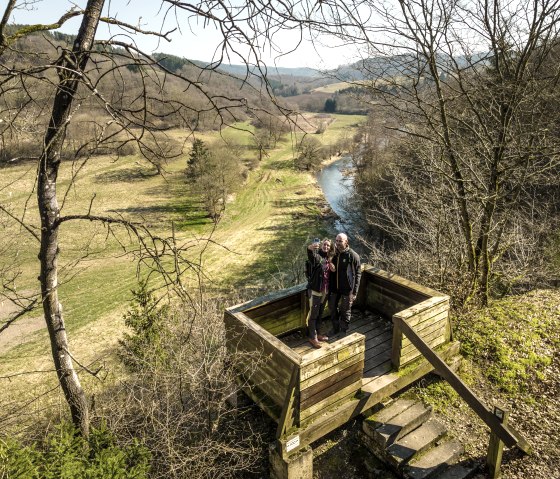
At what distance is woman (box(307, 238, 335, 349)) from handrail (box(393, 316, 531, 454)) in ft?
3.95

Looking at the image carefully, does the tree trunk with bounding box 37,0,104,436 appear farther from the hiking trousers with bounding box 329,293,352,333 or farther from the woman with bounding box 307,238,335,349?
the hiking trousers with bounding box 329,293,352,333

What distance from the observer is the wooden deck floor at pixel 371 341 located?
6.47 meters

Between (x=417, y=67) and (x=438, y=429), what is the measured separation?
6514mm

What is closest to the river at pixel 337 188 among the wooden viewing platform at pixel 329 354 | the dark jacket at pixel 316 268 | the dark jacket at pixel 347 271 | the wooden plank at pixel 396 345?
the wooden viewing platform at pixel 329 354

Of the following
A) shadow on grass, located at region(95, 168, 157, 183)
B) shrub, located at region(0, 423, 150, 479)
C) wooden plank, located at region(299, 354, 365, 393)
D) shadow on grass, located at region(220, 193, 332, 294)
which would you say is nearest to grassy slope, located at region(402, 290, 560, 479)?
wooden plank, located at region(299, 354, 365, 393)

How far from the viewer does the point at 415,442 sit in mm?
5641

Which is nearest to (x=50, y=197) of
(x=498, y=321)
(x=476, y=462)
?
(x=476, y=462)

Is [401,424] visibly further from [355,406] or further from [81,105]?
[81,105]

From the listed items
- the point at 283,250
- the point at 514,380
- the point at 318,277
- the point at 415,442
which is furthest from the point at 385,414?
the point at 283,250

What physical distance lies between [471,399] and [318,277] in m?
2.68

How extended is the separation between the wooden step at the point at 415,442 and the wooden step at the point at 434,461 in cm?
8

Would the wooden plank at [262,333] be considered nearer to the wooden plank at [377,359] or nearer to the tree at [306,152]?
the wooden plank at [377,359]

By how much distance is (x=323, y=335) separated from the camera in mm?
7062

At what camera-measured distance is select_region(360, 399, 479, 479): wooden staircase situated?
212 inches
